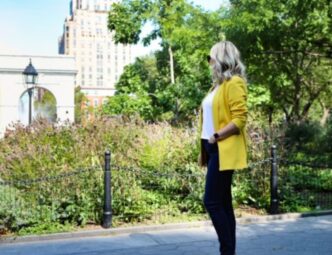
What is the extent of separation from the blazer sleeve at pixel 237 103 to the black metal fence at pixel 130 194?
3.25 m

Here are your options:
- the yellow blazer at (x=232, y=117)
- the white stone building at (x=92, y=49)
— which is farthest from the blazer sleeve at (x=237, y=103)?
the white stone building at (x=92, y=49)

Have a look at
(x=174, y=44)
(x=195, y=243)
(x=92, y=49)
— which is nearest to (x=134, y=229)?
(x=195, y=243)

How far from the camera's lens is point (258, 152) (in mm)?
8633

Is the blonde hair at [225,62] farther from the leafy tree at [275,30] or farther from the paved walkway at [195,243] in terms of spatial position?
the leafy tree at [275,30]

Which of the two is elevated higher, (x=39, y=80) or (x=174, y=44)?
(x=39, y=80)

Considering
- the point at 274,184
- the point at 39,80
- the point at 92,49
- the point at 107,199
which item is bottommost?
the point at 107,199

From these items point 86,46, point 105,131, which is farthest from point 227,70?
point 86,46

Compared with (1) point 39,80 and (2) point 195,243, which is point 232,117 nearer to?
(2) point 195,243

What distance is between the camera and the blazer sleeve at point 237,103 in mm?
4102

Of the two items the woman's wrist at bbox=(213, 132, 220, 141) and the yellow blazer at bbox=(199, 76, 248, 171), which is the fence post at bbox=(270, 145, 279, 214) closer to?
the yellow blazer at bbox=(199, 76, 248, 171)

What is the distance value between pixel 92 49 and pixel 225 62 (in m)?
122

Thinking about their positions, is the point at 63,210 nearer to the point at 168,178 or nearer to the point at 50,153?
the point at 50,153

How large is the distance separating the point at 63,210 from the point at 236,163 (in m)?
3.79

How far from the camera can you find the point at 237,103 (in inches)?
162
